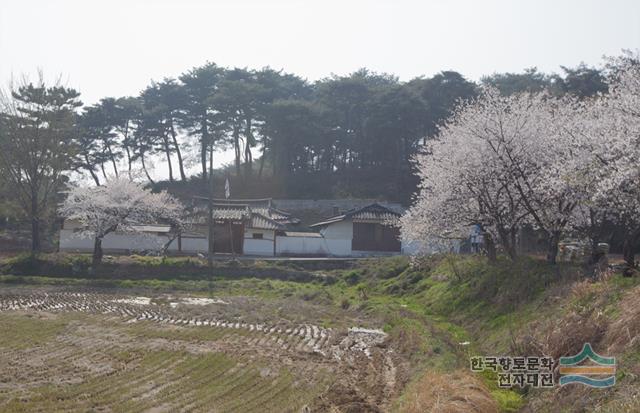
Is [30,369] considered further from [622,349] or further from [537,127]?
[537,127]

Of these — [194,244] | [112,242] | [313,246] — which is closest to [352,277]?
[313,246]

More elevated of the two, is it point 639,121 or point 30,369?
point 639,121

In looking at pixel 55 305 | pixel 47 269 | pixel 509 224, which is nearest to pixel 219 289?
pixel 55 305

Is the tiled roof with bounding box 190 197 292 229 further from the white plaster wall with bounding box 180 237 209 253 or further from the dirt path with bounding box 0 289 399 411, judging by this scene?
the dirt path with bounding box 0 289 399 411

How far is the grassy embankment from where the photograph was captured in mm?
8617

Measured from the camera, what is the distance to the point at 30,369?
12891 mm

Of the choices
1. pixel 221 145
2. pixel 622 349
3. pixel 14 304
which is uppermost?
pixel 221 145

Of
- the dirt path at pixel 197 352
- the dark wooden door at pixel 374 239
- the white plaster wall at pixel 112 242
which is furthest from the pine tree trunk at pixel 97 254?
the dark wooden door at pixel 374 239

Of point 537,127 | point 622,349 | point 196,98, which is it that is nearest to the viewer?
point 622,349

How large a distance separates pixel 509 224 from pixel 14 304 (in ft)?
63.8

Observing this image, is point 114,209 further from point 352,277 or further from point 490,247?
point 490,247
